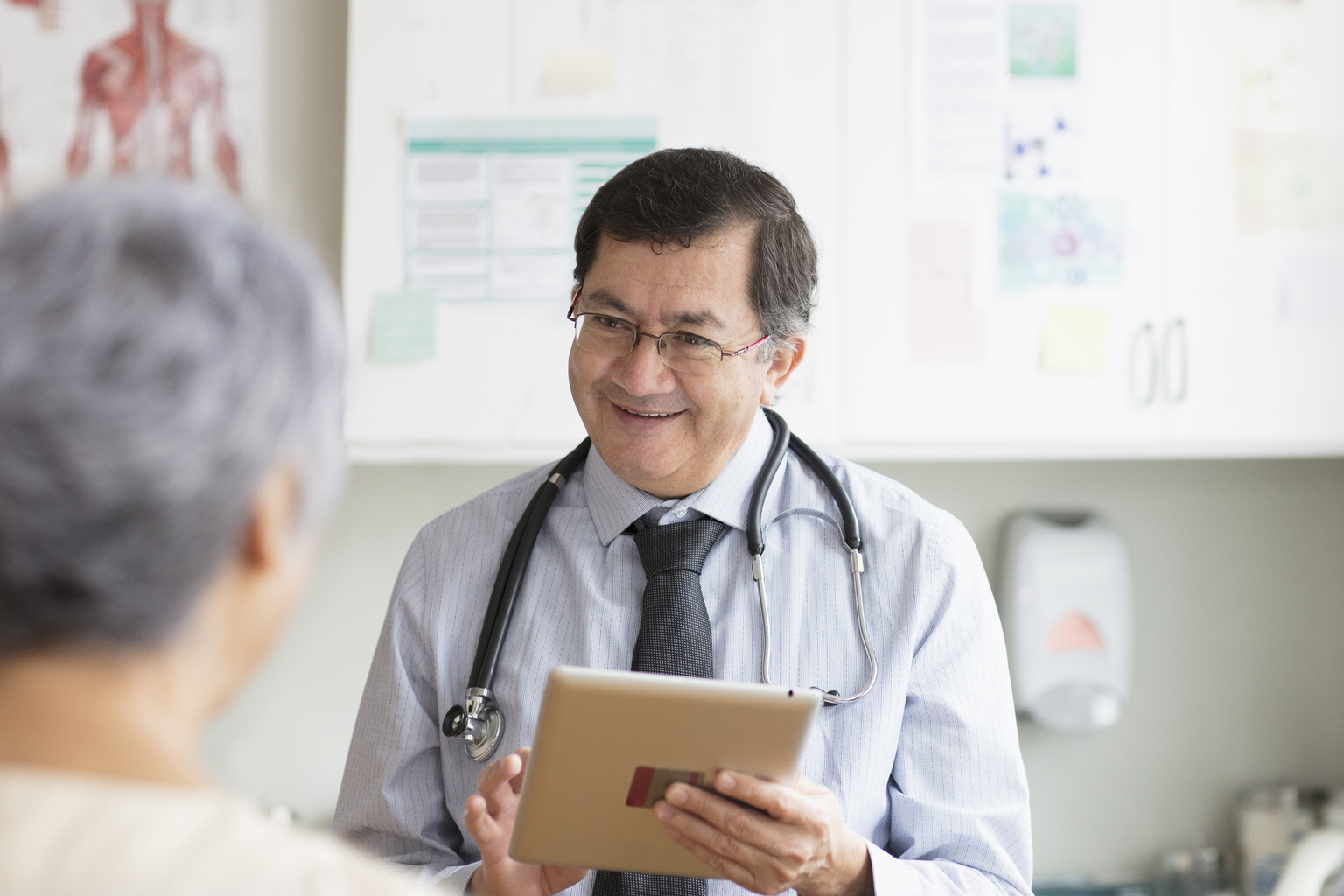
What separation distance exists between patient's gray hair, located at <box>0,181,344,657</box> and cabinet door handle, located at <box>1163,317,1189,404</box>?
1.72m

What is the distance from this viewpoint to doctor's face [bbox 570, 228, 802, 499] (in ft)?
4.48

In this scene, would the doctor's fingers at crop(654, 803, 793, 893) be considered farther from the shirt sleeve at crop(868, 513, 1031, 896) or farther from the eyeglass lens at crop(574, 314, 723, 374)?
the eyeglass lens at crop(574, 314, 723, 374)

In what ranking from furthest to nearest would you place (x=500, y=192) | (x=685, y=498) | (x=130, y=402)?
(x=500, y=192), (x=685, y=498), (x=130, y=402)

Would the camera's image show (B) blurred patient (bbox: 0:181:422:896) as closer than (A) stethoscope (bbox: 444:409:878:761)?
Yes

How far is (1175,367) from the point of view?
1988 millimetres

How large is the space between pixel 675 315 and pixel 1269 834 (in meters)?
1.72

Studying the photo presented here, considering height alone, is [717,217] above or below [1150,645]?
above

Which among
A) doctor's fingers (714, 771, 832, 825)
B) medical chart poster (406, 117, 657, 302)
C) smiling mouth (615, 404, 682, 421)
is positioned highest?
medical chart poster (406, 117, 657, 302)

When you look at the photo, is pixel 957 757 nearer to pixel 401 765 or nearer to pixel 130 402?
pixel 401 765

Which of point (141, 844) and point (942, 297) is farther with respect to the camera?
point (942, 297)

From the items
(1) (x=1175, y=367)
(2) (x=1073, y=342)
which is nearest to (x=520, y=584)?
(2) (x=1073, y=342)

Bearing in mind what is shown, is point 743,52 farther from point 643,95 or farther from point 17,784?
point 17,784

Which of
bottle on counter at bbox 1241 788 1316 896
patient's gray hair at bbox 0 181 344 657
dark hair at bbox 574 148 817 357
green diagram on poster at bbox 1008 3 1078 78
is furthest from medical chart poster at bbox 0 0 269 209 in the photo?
bottle on counter at bbox 1241 788 1316 896

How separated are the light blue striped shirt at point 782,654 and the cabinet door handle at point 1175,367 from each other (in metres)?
0.75
